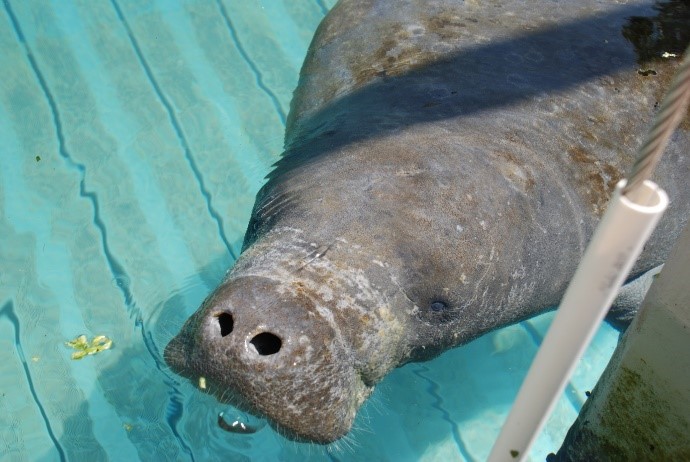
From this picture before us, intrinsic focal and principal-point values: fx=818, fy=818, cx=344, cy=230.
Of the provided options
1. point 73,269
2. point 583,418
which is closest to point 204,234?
point 73,269

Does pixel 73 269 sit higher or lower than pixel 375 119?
lower

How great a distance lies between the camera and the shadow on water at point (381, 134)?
3.65m

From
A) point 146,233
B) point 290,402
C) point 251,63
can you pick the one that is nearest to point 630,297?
point 290,402

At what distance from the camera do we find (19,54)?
666 centimetres

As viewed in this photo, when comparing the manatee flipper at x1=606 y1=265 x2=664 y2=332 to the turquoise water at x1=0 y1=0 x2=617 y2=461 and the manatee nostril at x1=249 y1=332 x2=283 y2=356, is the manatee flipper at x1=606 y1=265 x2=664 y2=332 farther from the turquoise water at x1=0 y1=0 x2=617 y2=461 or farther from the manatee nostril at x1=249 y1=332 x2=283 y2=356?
the manatee nostril at x1=249 y1=332 x2=283 y2=356

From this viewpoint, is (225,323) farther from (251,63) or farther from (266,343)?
(251,63)

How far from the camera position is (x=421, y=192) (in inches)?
122

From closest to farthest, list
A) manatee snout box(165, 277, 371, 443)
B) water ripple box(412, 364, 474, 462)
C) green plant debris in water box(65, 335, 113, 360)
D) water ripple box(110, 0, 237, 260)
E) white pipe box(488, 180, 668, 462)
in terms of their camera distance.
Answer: white pipe box(488, 180, 668, 462), manatee snout box(165, 277, 371, 443), water ripple box(412, 364, 474, 462), green plant debris in water box(65, 335, 113, 360), water ripple box(110, 0, 237, 260)

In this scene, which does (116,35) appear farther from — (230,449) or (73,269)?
(230,449)

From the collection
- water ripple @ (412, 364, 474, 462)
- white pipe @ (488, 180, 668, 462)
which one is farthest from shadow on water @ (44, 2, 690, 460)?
white pipe @ (488, 180, 668, 462)

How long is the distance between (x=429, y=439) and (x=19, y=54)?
4558mm

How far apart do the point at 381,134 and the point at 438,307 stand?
2.59 ft

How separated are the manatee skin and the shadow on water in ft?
0.05

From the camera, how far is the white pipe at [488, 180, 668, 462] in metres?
1.38
